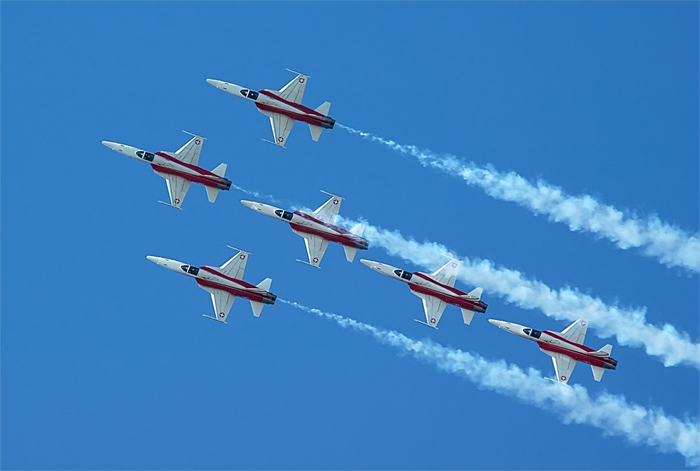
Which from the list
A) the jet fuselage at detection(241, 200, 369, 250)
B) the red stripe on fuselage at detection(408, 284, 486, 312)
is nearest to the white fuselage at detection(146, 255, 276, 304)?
the jet fuselage at detection(241, 200, 369, 250)

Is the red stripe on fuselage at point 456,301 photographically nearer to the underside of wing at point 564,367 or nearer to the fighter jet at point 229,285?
the underside of wing at point 564,367

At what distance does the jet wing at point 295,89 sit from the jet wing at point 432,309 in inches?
516

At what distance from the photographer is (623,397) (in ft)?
267

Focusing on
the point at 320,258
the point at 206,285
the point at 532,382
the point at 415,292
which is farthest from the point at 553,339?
the point at 206,285

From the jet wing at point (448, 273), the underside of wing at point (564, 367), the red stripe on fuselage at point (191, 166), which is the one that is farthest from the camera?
the red stripe on fuselage at point (191, 166)

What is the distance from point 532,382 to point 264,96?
21.9 metres

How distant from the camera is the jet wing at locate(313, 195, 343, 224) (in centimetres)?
8175

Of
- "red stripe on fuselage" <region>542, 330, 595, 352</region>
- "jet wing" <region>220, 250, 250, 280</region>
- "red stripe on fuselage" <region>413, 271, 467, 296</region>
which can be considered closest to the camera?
"red stripe on fuselage" <region>542, 330, 595, 352</region>

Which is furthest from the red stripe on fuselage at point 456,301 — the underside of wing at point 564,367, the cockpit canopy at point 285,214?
the cockpit canopy at point 285,214

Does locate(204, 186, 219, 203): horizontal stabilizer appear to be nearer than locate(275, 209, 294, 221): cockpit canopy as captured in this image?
No

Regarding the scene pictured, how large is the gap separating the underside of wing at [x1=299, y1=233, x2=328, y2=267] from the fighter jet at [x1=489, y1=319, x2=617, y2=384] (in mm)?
11714

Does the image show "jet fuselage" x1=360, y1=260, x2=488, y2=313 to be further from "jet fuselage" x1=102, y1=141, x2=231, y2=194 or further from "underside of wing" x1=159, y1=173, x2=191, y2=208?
"underside of wing" x1=159, y1=173, x2=191, y2=208

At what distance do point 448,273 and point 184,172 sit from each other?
51.5 feet

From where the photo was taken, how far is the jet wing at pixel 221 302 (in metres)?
81.7
